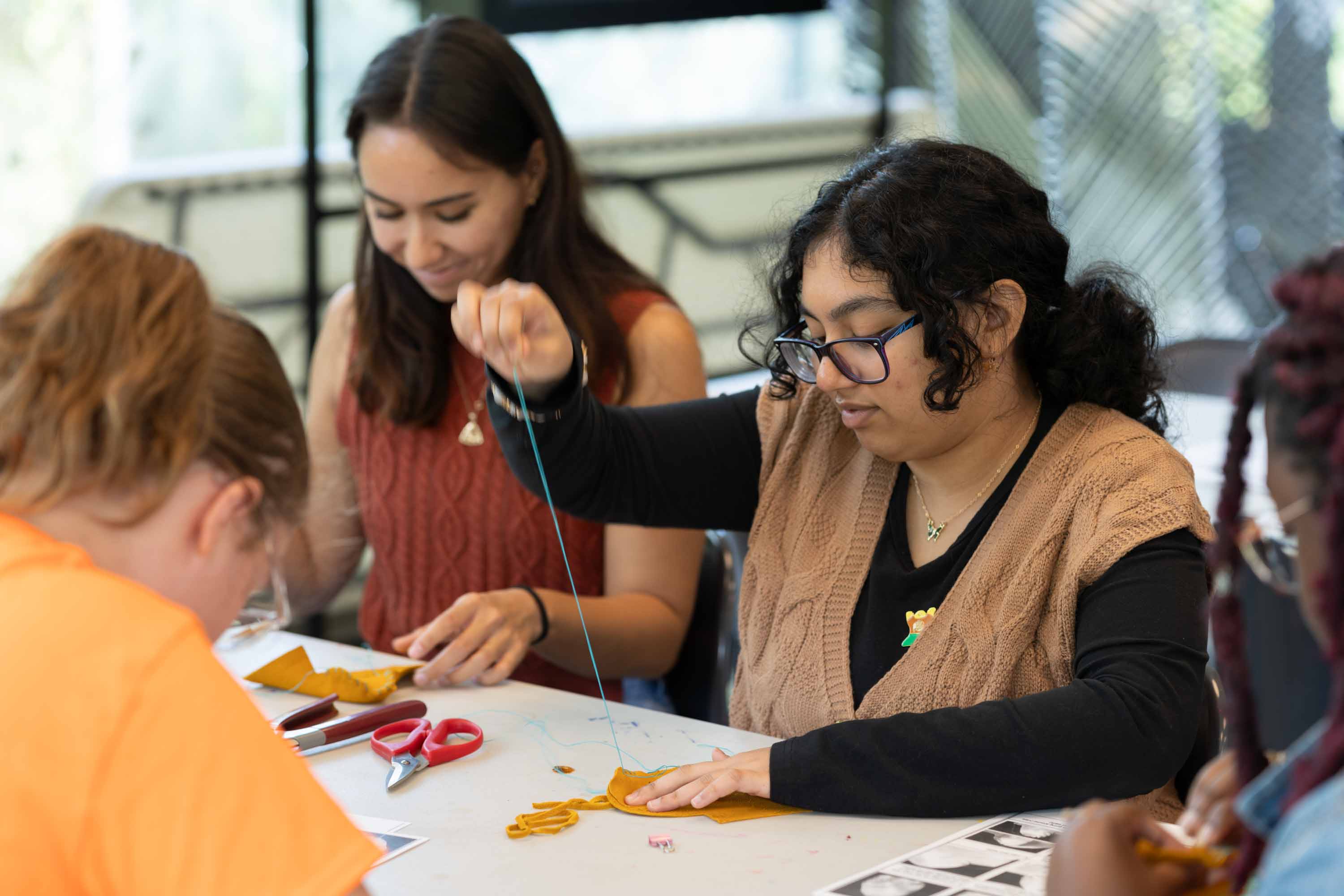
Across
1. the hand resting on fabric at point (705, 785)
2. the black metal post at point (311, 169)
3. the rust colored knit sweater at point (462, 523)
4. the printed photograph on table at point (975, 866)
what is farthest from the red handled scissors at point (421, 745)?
the black metal post at point (311, 169)

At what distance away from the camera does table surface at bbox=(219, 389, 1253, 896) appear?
106 centimetres

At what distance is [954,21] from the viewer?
17.2 ft

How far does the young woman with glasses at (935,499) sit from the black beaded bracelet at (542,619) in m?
0.13

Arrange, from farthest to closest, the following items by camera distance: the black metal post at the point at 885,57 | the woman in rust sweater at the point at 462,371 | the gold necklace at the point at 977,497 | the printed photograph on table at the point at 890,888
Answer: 1. the black metal post at the point at 885,57
2. the woman in rust sweater at the point at 462,371
3. the gold necklace at the point at 977,497
4. the printed photograph on table at the point at 890,888

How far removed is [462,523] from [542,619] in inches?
13.6

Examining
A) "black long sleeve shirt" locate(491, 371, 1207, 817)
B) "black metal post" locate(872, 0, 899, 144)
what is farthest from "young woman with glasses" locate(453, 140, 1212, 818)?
"black metal post" locate(872, 0, 899, 144)

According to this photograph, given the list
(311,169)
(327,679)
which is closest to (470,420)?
(327,679)

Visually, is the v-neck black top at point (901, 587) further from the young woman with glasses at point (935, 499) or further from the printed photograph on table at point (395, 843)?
the printed photograph on table at point (395, 843)

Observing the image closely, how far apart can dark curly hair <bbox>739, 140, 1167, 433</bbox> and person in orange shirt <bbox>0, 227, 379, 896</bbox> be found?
2.37ft

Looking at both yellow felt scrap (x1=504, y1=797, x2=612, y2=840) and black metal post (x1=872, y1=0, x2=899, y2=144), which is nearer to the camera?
yellow felt scrap (x1=504, y1=797, x2=612, y2=840)

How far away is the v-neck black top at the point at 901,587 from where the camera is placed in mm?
1479

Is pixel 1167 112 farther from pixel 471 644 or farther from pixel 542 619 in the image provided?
pixel 471 644

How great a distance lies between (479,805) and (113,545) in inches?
19.0

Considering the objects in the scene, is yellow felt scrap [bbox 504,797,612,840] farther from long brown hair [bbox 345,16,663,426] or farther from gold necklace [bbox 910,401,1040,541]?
long brown hair [bbox 345,16,663,426]
